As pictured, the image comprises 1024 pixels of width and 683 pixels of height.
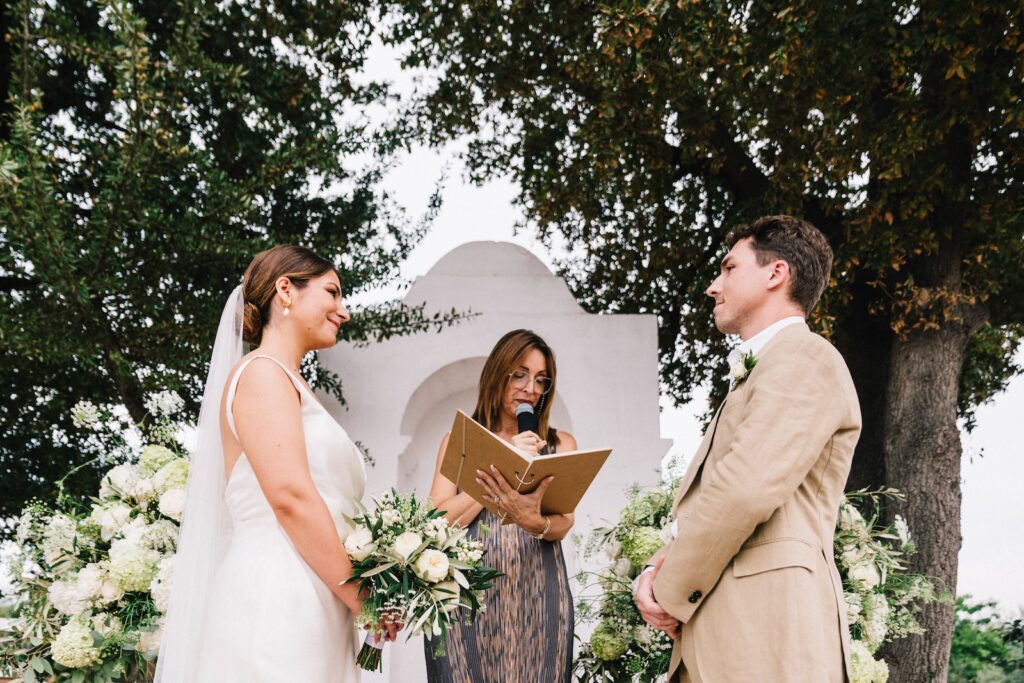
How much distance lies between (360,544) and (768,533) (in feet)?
3.97

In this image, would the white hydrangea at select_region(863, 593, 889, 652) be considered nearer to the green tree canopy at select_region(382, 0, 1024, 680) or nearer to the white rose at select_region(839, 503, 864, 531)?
the white rose at select_region(839, 503, 864, 531)

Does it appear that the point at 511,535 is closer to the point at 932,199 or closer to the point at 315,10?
the point at 932,199

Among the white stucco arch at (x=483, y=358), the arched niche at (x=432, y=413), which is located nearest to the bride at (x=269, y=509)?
the white stucco arch at (x=483, y=358)

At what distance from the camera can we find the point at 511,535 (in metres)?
3.83

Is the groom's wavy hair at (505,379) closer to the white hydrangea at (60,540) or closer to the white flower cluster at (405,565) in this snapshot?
the white flower cluster at (405,565)

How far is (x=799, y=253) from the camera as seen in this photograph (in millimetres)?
2725

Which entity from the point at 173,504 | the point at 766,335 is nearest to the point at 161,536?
the point at 173,504

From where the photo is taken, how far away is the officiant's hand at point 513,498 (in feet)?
10.8

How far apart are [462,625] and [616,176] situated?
16.0 feet

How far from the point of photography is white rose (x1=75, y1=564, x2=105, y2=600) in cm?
323

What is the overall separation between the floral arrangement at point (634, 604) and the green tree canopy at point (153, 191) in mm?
2677

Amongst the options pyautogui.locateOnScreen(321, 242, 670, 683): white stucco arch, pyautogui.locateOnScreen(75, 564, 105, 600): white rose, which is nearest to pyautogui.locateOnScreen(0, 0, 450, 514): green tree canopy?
pyautogui.locateOnScreen(321, 242, 670, 683): white stucco arch

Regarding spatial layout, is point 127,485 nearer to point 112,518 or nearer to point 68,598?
point 112,518

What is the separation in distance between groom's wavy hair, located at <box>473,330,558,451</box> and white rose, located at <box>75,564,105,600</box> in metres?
1.75
